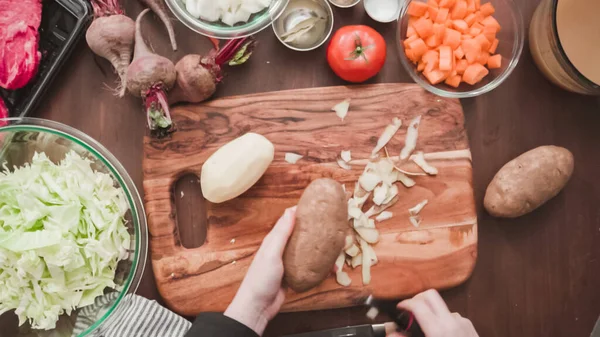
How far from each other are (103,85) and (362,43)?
32.1 inches

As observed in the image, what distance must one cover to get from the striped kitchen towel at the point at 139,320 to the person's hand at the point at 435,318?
25.1 inches

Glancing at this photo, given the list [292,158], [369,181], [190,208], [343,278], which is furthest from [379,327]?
[190,208]

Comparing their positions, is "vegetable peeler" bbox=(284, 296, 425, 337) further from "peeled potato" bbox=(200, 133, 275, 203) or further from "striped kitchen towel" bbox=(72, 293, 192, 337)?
"peeled potato" bbox=(200, 133, 275, 203)

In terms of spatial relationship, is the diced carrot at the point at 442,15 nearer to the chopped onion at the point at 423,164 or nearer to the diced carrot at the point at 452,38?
the diced carrot at the point at 452,38

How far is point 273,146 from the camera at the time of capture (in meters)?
1.51

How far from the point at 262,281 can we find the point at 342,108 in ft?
1.86

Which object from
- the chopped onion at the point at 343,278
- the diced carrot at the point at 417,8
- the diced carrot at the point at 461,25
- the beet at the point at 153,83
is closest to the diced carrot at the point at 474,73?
the diced carrot at the point at 461,25

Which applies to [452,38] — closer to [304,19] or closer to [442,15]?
[442,15]

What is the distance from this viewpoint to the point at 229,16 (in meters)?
1.46

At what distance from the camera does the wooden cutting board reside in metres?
1.51

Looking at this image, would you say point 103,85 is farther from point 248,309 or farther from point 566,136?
point 566,136

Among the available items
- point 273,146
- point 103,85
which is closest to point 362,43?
point 273,146

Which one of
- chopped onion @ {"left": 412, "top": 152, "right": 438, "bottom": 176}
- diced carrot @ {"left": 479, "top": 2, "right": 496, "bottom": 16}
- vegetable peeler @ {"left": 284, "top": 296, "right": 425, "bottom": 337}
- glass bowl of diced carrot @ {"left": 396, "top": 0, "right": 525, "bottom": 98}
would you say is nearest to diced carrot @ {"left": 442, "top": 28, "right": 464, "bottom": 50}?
glass bowl of diced carrot @ {"left": 396, "top": 0, "right": 525, "bottom": 98}

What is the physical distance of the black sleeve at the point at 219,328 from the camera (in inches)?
52.9
